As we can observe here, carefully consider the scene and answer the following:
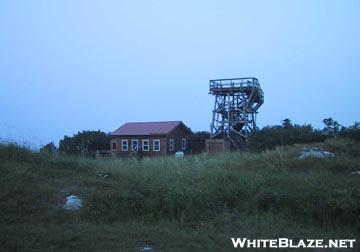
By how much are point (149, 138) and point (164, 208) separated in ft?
119

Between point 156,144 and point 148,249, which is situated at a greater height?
point 156,144

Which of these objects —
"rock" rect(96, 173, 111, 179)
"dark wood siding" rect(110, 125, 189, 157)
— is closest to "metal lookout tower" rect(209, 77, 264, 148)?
"dark wood siding" rect(110, 125, 189, 157)

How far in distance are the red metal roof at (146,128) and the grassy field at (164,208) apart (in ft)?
109

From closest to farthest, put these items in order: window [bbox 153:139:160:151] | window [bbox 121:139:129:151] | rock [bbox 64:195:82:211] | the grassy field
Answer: the grassy field < rock [bbox 64:195:82:211] < window [bbox 153:139:160:151] < window [bbox 121:139:129:151]

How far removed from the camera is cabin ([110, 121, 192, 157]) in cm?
4353

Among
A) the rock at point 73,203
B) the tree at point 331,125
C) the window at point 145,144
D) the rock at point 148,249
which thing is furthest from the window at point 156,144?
the rock at point 148,249

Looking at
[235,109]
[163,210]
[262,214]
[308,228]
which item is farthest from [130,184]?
[235,109]

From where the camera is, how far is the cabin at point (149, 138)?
143 ft

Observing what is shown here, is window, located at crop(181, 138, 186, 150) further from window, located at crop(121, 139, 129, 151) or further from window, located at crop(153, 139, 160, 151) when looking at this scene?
window, located at crop(121, 139, 129, 151)

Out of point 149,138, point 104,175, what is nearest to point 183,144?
point 149,138

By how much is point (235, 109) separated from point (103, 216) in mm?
32162

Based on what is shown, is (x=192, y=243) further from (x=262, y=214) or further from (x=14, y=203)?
(x=14, y=203)

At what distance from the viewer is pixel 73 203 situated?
8.20 meters

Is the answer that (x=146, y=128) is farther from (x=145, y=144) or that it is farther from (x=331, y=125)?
(x=331, y=125)
